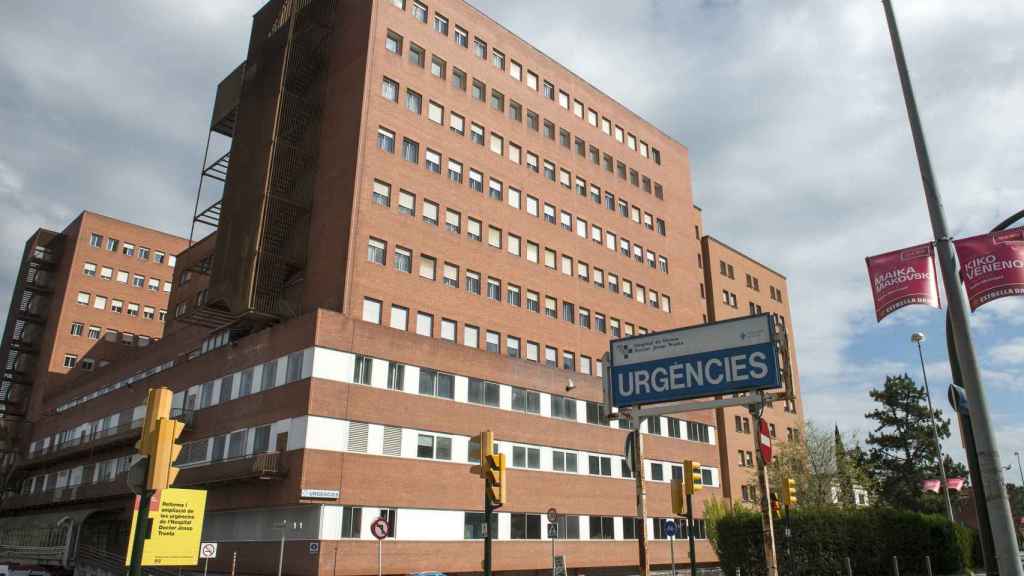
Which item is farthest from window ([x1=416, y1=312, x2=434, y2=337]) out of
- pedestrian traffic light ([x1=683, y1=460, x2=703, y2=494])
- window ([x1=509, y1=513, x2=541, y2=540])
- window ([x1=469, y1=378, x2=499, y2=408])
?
pedestrian traffic light ([x1=683, y1=460, x2=703, y2=494])

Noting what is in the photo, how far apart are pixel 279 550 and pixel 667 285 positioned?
37.0 meters

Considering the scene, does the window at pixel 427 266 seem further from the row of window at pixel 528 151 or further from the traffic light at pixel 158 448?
the traffic light at pixel 158 448

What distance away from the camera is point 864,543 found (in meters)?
30.6

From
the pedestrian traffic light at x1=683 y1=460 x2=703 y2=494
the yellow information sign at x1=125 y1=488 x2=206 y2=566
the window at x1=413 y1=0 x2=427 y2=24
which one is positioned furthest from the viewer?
the window at x1=413 y1=0 x2=427 y2=24

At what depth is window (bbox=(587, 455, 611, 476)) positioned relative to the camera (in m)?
45.9

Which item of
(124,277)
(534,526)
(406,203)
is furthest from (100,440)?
(124,277)

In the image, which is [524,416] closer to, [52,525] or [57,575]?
[57,575]

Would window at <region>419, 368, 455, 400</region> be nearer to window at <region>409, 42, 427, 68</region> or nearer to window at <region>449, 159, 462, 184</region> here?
window at <region>449, 159, 462, 184</region>

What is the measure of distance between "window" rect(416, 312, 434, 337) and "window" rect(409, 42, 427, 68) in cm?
1561

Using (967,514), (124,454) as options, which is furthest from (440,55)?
(967,514)

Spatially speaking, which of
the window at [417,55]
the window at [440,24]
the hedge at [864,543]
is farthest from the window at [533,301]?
the hedge at [864,543]

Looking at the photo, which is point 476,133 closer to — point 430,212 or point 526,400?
point 430,212

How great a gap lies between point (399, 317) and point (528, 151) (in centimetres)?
1729

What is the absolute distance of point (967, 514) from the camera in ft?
263
